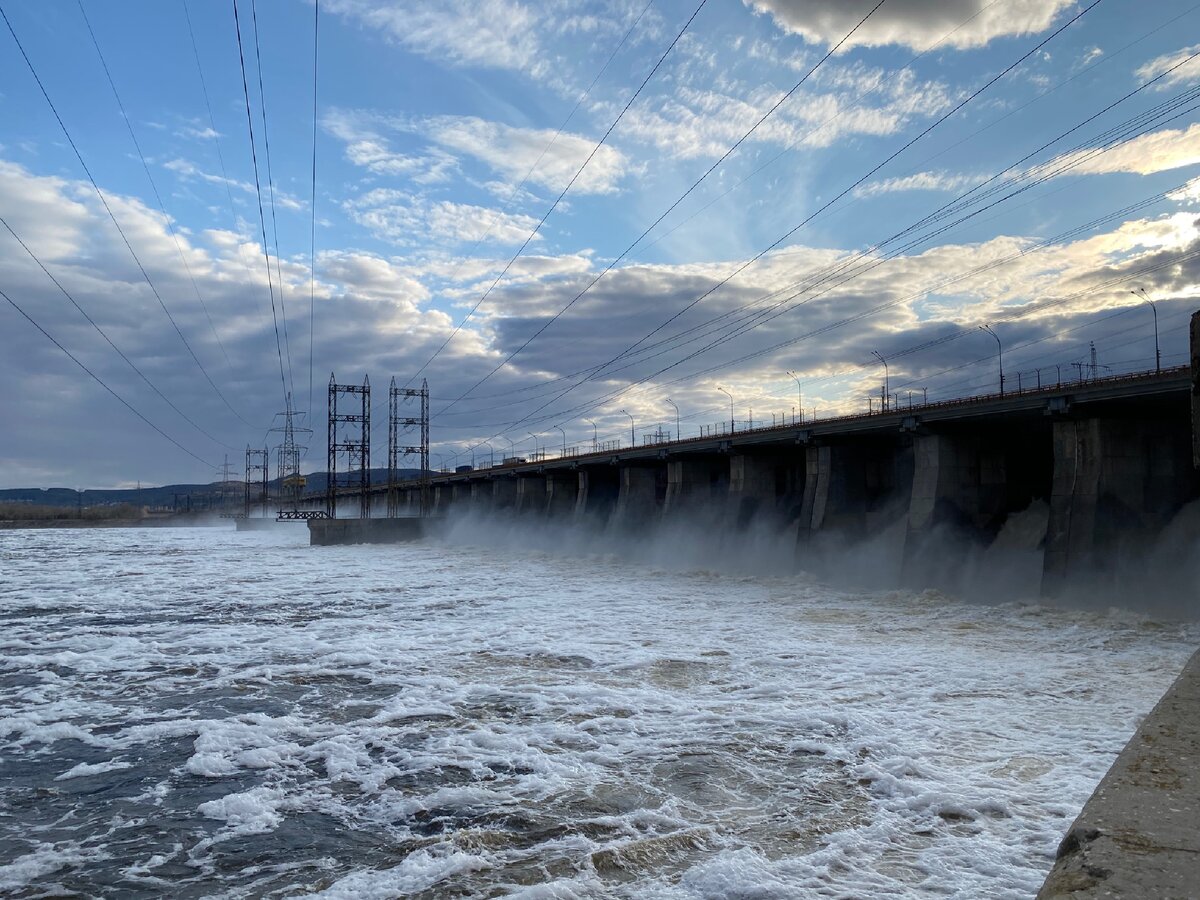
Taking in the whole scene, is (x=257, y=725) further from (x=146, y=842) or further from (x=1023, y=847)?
(x=1023, y=847)

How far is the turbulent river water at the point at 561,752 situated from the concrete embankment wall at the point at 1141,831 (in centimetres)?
207

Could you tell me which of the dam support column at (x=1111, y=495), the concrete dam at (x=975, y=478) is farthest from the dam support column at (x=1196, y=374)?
the dam support column at (x=1111, y=495)

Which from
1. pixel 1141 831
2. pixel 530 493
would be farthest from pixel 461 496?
pixel 1141 831

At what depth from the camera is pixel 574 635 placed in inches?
759

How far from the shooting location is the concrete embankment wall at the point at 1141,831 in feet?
9.96

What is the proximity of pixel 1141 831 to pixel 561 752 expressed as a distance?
7155 millimetres

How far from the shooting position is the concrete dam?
24.0 meters

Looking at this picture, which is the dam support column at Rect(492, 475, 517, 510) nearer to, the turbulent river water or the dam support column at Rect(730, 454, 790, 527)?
the dam support column at Rect(730, 454, 790, 527)

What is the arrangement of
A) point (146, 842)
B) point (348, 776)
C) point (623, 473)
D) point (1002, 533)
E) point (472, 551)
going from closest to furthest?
point (146, 842)
point (348, 776)
point (1002, 533)
point (623, 473)
point (472, 551)

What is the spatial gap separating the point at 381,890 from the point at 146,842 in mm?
2670

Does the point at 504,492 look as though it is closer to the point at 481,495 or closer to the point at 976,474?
the point at 481,495

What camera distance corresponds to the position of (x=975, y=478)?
99.8 feet

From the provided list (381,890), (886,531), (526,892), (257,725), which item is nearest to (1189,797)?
(526,892)

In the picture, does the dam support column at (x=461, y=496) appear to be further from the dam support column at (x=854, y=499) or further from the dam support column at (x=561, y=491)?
the dam support column at (x=854, y=499)
